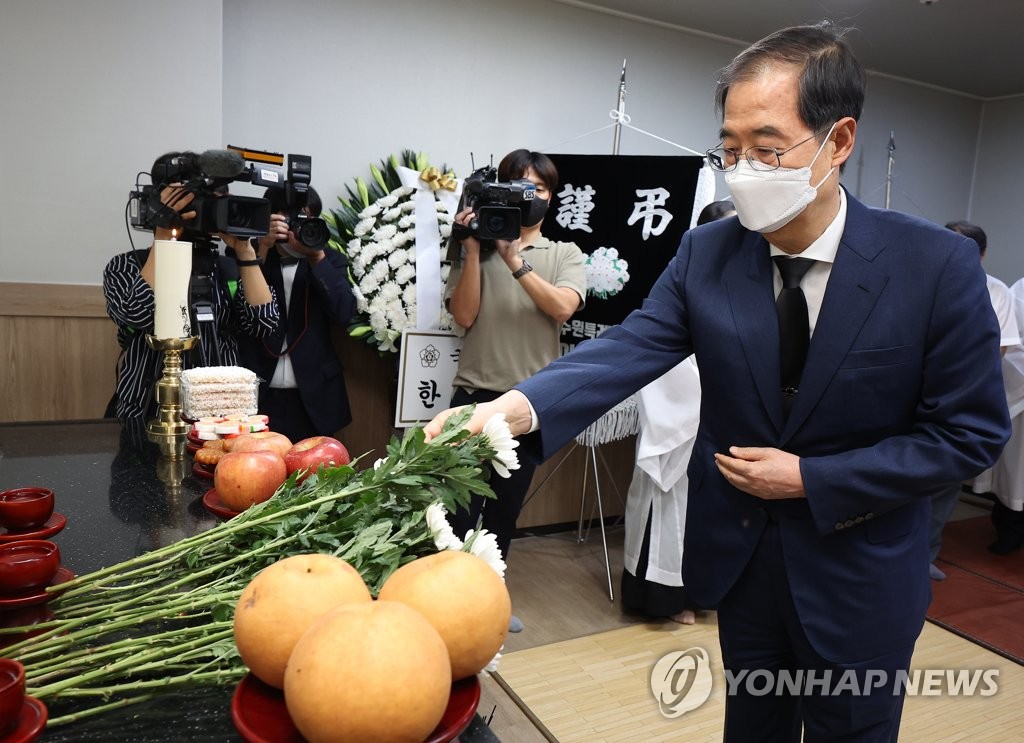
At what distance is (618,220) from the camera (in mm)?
3363

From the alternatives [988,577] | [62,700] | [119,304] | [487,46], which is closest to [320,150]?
[487,46]

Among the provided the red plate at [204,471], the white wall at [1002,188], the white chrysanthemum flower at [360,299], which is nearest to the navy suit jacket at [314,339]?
the white chrysanthemum flower at [360,299]

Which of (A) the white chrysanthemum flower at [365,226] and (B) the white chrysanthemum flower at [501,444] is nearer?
(B) the white chrysanthemum flower at [501,444]

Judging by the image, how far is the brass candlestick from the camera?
1.80 meters

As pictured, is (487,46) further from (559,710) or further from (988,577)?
(988,577)

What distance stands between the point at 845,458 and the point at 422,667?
876 mm

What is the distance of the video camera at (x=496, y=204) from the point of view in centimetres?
261

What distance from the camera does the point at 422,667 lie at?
0.57m

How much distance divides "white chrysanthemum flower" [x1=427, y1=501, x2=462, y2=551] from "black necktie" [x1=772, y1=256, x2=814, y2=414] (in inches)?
28.5

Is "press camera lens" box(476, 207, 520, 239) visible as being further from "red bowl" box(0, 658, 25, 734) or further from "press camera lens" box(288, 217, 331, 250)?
"red bowl" box(0, 658, 25, 734)

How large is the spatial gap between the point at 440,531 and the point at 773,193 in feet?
2.65

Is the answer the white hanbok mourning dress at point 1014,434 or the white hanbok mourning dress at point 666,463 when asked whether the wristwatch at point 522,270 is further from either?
the white hanbok mourning dress at point 1014,434

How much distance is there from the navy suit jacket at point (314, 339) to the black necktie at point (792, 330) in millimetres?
2031

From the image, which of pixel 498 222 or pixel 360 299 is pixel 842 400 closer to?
pixel 498 222
